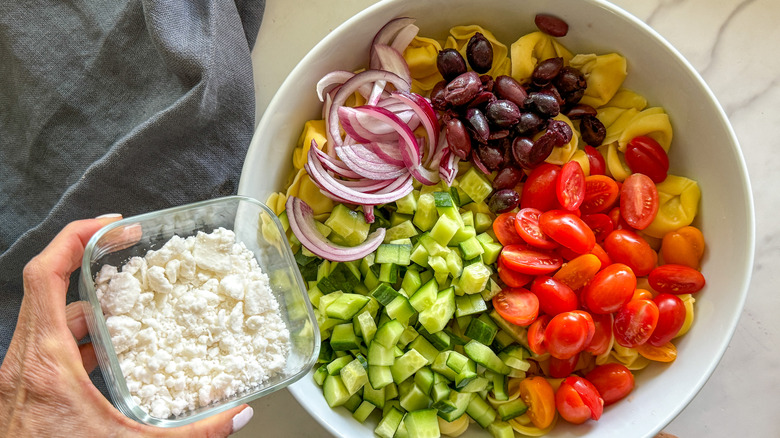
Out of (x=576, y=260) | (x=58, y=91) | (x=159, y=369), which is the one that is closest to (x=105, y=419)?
(x=159, y=369)

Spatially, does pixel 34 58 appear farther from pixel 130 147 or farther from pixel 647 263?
pixel 647 263

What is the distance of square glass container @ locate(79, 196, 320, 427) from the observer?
1.40 metres

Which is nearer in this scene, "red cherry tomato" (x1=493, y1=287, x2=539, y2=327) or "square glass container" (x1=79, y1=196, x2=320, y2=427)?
"square glass container" (x1=79, y1=196, x2=320, y2=427)

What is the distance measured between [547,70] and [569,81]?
7cm

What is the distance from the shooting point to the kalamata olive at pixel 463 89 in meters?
1.62

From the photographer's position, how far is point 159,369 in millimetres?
1351

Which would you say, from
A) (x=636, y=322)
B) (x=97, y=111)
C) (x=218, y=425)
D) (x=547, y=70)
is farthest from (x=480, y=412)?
(x=97, y=111)

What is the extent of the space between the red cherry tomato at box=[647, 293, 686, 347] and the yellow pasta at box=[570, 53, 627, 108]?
0.57 m

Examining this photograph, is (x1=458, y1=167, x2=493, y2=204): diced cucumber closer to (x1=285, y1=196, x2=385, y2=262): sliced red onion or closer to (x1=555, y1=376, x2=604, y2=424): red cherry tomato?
(x1=285, y1=196, x2=385, y2=262): sliced red onion

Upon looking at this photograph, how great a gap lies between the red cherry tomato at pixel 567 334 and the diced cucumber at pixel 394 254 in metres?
→ 0.40

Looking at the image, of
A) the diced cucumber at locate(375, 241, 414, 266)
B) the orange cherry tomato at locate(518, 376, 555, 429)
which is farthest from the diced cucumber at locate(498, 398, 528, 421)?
the diced cucumber at locate(375, 241, 414, 266)

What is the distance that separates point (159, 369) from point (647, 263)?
1.24 m

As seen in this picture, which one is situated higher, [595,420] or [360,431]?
[595,420]

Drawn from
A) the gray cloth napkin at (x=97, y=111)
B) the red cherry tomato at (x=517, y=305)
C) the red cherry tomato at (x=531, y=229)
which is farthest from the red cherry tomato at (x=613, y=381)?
the gray cloth napkin at (x=97, y=111)
